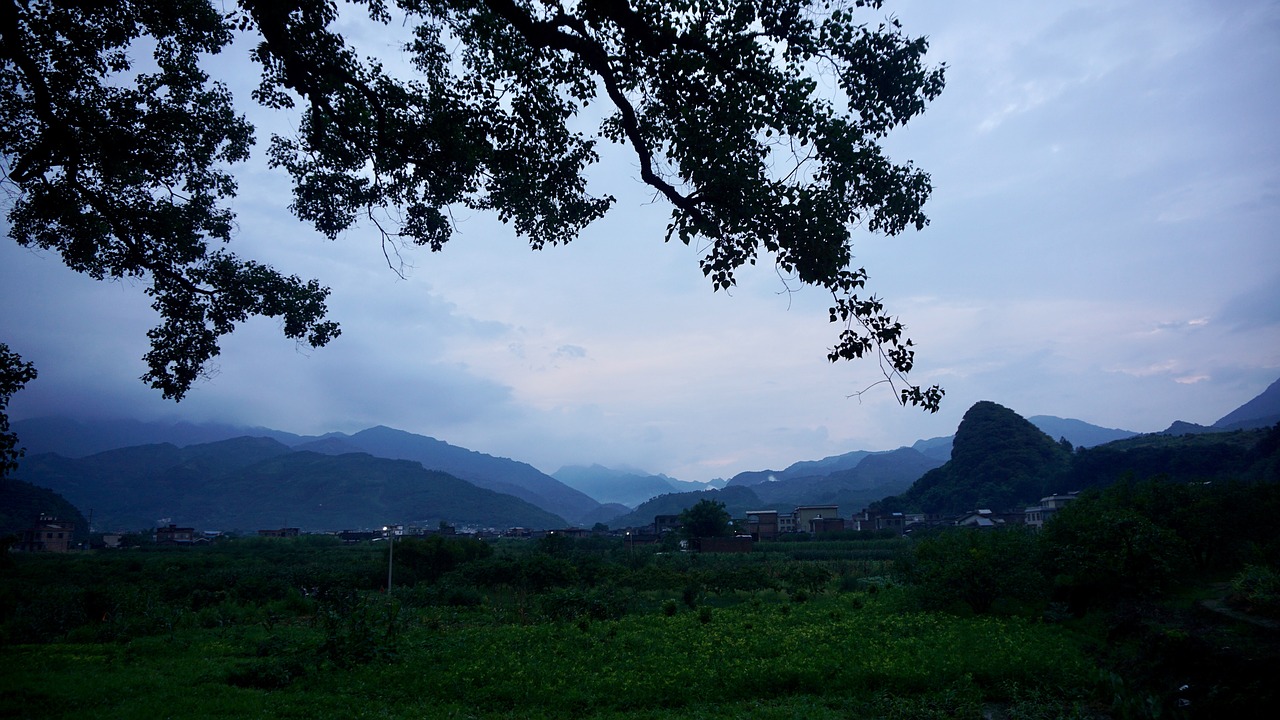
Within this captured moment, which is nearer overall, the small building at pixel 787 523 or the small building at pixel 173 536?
the small building at pixel 173 536

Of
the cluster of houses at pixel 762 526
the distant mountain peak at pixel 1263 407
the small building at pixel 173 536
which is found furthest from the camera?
the distant mountain peak at pixel 1263 407

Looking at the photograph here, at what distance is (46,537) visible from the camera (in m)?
65.1

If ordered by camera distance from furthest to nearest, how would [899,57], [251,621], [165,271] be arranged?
1. [251,621]
2. [165,271]
3. [899,57]

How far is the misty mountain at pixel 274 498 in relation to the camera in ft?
548

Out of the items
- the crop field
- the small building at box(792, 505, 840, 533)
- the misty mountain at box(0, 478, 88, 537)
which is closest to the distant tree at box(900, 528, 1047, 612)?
the crop field

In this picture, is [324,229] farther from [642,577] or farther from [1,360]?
[642,577]

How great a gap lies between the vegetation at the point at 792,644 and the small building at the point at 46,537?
57.6 m

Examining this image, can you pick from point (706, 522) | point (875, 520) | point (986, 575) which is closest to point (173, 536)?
point (706, 522)

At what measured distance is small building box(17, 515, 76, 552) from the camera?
64.2 meters

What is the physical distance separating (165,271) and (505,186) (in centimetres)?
549

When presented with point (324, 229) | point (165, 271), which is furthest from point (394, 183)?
point (165, 271)

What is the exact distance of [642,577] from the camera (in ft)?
92.1

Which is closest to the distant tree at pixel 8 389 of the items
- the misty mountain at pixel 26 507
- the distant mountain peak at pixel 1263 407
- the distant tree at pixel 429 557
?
the distant tree at pixel 429 557

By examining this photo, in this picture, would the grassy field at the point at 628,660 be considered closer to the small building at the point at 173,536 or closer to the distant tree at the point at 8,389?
the distant tree at the point at 8,389
